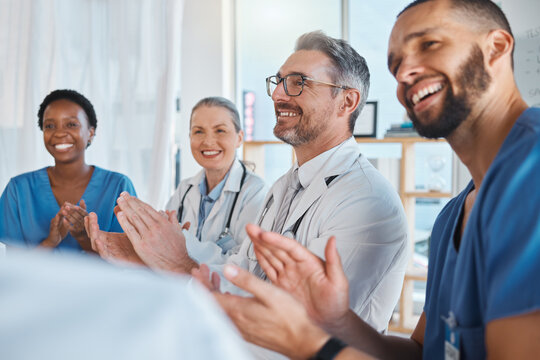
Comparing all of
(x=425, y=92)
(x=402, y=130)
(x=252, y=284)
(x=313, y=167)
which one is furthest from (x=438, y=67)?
(x=402, y=130)

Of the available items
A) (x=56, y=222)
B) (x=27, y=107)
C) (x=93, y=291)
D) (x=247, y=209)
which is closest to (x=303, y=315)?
(x=93, y=291)

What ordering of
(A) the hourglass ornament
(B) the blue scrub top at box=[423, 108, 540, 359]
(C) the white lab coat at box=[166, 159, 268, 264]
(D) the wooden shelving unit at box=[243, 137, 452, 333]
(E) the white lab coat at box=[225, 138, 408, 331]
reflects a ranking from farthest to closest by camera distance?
(A) the hourglass ornament
(D) the wooden shelving unit at box=[243, 137, 452, 333]
(C) the white lab coat at box=[166, 159, 268, 264]
(E) the white lab coat at box=[225, 138, 408, 331]
(B) the blue scrub top at box=[423, 108, 540, 359]

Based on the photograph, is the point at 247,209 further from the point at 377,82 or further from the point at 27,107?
the point at 27,107

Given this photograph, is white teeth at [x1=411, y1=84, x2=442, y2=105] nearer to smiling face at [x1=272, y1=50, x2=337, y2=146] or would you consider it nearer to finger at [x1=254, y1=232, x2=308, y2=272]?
finger at [x1=254, y1=232, x2=308, y2=272]

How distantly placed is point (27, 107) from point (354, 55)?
324 cm

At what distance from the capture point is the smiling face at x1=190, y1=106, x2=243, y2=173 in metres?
2.39

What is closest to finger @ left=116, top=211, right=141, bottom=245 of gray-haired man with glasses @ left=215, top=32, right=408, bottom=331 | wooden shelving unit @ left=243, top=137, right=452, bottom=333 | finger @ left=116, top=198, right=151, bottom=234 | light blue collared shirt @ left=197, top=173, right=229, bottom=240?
finger @ left=116, top=198, right=151, bottom=234

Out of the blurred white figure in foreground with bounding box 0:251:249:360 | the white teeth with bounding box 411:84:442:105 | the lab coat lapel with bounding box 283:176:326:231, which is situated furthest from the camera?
the lab coat lapel with bounding box 283:176:326:231

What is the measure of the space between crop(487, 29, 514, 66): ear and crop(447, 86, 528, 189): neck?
0.23ft

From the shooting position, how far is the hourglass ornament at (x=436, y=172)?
332cm

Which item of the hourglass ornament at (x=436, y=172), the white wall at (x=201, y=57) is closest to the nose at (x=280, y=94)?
the hourglass ornament at (x=436, y=172)

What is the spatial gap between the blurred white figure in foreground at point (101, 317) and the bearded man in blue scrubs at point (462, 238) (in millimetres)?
475

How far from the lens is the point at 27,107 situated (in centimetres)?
375

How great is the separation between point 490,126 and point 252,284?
1.91ft
